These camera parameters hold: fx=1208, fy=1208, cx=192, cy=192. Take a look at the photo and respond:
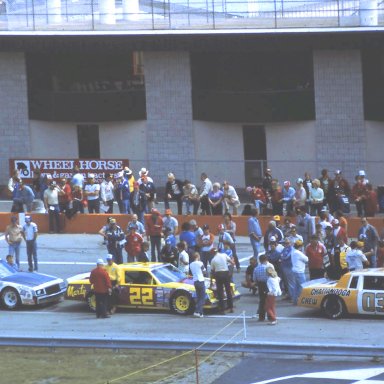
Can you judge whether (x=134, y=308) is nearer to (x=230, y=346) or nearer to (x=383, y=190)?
(x=230, y=346)

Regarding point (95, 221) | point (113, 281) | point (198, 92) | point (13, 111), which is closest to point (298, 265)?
point (113, 281)

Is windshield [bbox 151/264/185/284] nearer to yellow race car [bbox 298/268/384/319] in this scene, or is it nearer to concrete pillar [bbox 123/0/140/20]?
yellow race car [bbox 298/268/384/319]

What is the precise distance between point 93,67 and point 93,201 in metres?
8.19

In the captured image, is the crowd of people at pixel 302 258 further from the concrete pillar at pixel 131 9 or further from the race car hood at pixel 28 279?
the concrete pillar at pixel 131 9

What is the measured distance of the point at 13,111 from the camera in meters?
41.2

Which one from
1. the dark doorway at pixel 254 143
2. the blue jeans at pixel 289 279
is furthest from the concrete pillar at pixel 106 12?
the blue jeans at pixel 289 279

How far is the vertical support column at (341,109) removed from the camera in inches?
1511

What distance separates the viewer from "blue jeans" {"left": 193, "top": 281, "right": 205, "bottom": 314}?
2473 centimetres

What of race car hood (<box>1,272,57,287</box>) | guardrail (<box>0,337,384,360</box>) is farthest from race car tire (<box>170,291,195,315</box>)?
race car hood (<box>1,272,57,287</box>)

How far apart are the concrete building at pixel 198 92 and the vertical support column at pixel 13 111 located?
3cm

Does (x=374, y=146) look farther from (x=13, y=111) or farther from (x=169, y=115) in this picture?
(x=13, y=111)

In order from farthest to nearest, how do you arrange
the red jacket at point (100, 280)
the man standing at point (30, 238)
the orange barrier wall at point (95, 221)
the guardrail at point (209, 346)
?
the orange barrier wall at point (95, 221), the man standing at point (30, 238), the red jacket at point (100, 280), the guardrail at point (209, 346)

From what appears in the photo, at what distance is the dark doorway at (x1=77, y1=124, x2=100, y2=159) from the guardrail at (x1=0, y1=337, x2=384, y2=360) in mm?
19359

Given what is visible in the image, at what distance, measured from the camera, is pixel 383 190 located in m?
34.8
